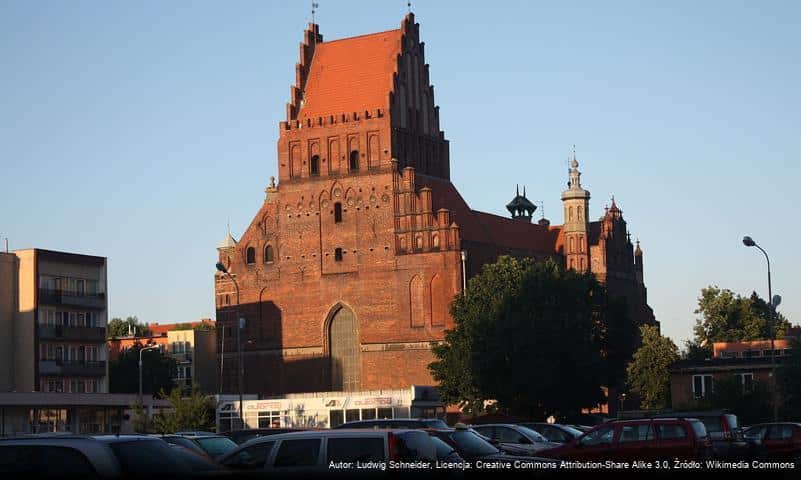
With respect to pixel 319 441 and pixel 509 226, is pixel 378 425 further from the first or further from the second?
pixel 509 226

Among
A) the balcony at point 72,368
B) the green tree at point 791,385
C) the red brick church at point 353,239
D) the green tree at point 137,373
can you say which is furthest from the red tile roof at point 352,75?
the green tree at point 791,385

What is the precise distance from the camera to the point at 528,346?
261ft

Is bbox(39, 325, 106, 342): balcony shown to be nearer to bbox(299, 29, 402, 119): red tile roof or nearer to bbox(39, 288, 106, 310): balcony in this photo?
bbox(39, 288, 106, 310): balcony

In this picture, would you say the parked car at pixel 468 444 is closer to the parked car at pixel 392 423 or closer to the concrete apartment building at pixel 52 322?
the parked car at pixel 392 423

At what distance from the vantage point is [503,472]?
483 inches

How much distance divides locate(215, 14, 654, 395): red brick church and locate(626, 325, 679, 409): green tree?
46.2 ft

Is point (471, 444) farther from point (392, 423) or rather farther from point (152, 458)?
point (152, 458)

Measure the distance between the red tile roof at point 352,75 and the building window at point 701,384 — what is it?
34.5 meters

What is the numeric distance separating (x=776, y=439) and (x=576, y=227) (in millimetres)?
86076

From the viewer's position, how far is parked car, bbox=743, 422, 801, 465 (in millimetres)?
36656

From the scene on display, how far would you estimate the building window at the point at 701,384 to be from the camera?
8194 cm

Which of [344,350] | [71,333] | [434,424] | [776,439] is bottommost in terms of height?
[776,439]

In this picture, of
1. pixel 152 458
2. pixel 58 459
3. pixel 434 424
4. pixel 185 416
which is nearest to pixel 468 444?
pixel 434 424

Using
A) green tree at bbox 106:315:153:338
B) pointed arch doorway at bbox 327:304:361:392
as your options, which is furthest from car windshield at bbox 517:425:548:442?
green tree at bbox 106:315:153:338
